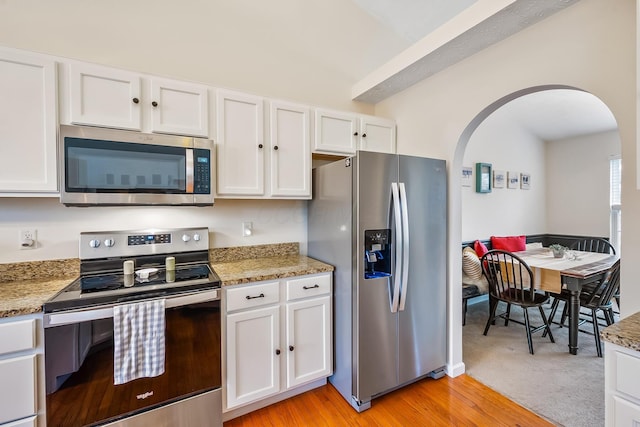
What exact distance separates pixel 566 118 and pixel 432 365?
4.47 m

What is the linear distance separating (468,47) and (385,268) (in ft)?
5.39

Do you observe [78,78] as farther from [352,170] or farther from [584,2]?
[584,2]

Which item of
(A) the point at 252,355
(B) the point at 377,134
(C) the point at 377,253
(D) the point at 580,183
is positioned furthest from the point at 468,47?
(D) the point at 580,183

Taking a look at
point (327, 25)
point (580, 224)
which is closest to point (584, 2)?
point (327, 25)

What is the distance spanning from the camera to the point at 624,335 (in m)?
1.02

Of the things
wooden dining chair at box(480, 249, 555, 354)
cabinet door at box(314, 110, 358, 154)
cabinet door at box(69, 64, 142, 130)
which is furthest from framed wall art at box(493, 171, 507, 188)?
cabinet door at box(69, 64, 142, 130)

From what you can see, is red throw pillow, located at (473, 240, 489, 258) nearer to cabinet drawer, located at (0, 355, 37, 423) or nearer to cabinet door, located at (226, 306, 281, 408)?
cabinet door, located at (226, 306, 281, 408)

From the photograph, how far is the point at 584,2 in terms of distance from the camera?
1489 millimetres

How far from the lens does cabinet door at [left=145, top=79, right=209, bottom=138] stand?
5.87ft

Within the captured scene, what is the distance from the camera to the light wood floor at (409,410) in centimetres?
177

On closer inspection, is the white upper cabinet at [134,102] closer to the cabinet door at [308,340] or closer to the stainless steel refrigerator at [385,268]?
the stainless steel refrigerator at [385,268]

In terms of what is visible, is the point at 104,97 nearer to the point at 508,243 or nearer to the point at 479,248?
the point at 479,248

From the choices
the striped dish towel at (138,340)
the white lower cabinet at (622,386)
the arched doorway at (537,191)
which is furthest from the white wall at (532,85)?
the striped dish towel at (138,340)

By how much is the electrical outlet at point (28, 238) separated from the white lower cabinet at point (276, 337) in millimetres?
1259
